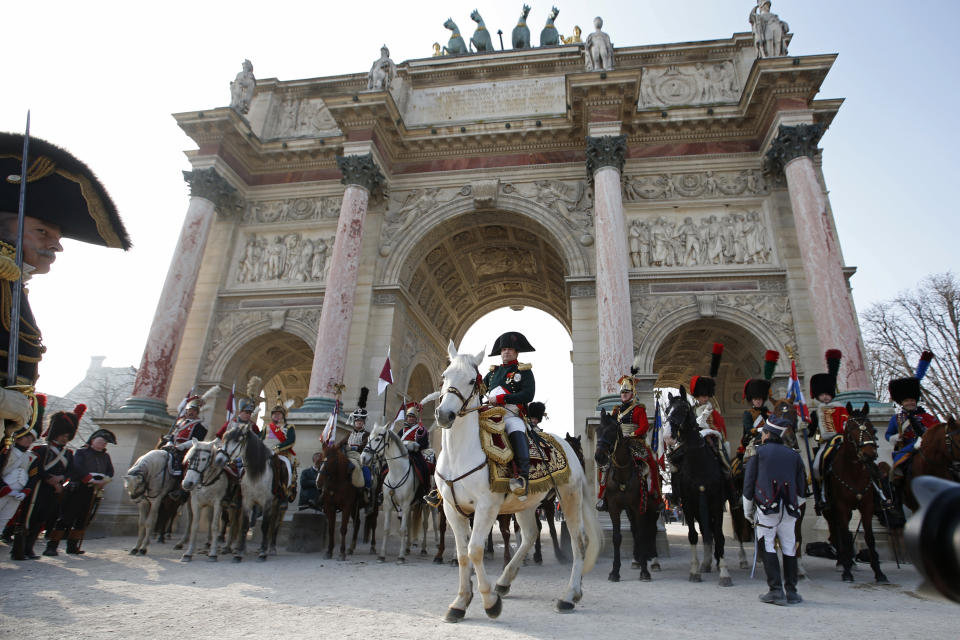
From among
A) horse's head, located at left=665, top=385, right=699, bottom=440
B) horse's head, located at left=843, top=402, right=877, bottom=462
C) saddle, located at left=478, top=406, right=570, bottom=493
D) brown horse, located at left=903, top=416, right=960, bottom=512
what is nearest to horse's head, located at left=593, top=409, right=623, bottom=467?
horse's head, located at left=665, top=385, right=699, bottom=440

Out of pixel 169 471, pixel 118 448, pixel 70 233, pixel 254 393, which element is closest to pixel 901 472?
pixel 70 233

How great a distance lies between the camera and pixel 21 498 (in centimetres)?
746

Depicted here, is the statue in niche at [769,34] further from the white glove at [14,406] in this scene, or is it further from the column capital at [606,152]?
the white glove at [14,406]

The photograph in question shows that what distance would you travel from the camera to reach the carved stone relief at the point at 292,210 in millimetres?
19594

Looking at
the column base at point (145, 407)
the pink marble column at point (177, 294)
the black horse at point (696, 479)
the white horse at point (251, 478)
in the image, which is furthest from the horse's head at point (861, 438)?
the pink marble column at point (177, 294)

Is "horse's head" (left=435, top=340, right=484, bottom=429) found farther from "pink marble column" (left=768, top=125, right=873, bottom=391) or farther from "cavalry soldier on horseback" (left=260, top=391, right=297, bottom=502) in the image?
"pink marble column" (left=768, top=125, right=873, bottom=391)

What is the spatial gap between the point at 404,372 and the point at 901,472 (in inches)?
538

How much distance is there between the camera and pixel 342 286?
16.2m

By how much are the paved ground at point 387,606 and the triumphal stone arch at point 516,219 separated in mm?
6613

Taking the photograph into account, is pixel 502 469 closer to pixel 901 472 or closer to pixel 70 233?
pixel 70 233

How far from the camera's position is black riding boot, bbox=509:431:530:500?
5.30m

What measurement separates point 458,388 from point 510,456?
39.0 inches

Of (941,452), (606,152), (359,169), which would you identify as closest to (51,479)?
(359,169)

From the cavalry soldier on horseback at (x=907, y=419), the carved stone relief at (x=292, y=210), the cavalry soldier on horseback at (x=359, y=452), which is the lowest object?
the cavalry soldier on horseback at (x=359, y=452)
